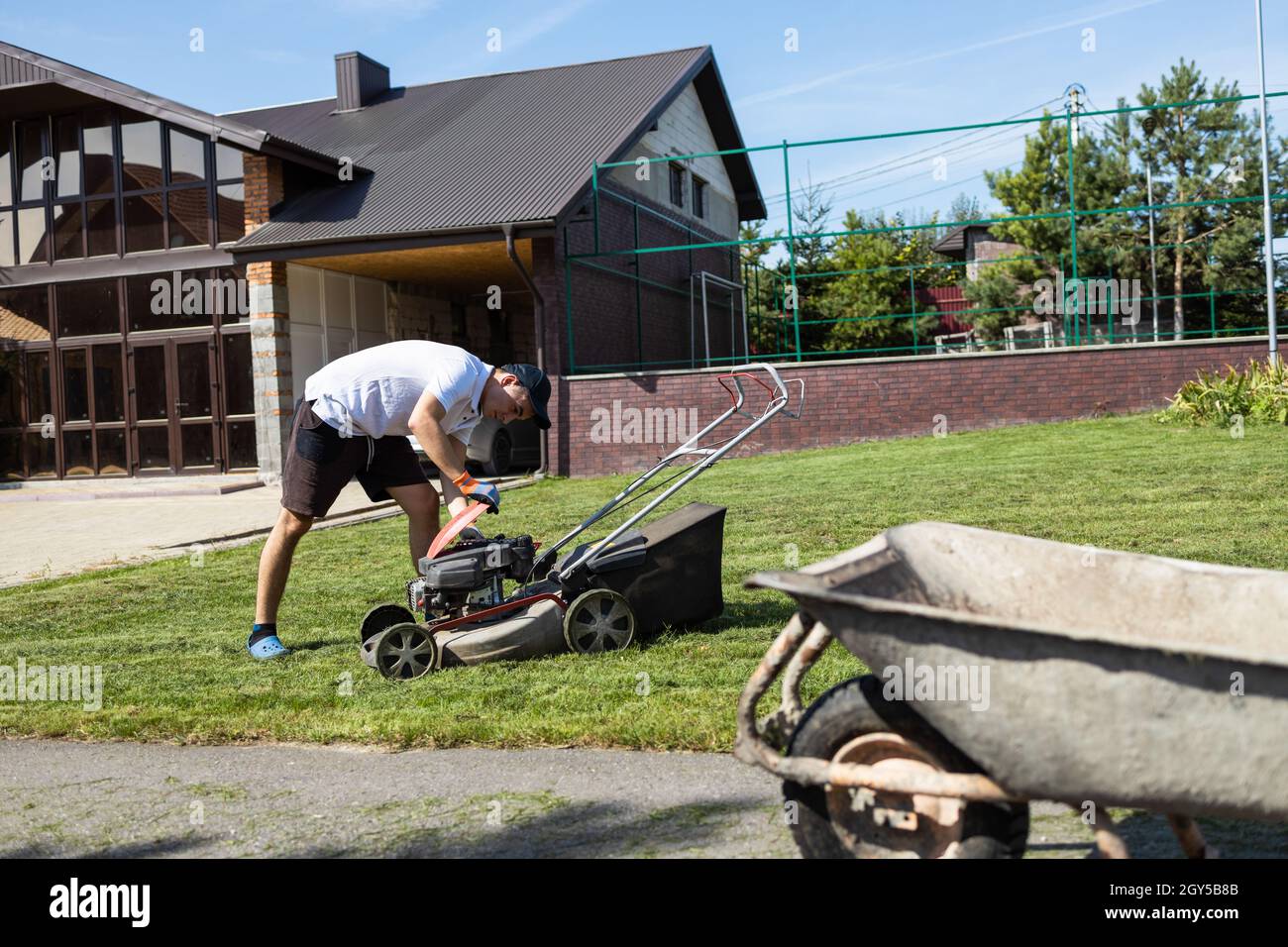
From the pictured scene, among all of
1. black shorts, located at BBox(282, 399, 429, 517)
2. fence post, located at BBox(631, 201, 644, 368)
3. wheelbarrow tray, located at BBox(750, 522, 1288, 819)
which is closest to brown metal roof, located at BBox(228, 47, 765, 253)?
fence post, located at BBox(631, 201, 644, 368)

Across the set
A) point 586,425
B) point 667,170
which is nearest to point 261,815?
point 586,425

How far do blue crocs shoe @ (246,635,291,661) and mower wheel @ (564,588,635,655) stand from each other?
1.57 metres

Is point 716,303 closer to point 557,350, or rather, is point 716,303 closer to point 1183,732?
point 557,350

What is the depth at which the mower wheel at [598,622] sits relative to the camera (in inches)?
222

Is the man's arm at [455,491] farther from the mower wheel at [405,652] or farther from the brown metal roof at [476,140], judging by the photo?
the brown metal roof at [476,140]

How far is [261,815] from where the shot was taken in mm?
3879

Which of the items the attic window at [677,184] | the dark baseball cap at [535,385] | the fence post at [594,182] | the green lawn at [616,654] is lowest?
the green lawn at [616,654]

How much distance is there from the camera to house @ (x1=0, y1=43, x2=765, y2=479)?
1838 cm

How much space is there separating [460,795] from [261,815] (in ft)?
2.10

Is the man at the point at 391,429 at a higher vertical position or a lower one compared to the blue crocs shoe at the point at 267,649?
higher

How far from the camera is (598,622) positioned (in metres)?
5.73

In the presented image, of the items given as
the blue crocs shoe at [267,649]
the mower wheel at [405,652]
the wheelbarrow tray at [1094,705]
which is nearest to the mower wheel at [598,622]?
the mower wheel at [405,652]

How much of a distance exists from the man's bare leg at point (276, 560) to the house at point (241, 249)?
11353mm

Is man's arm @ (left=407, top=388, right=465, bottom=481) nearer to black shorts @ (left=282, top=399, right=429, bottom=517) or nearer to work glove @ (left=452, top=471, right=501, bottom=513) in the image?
work glove @ (left=452, top=471, right=501, bottom=513)
